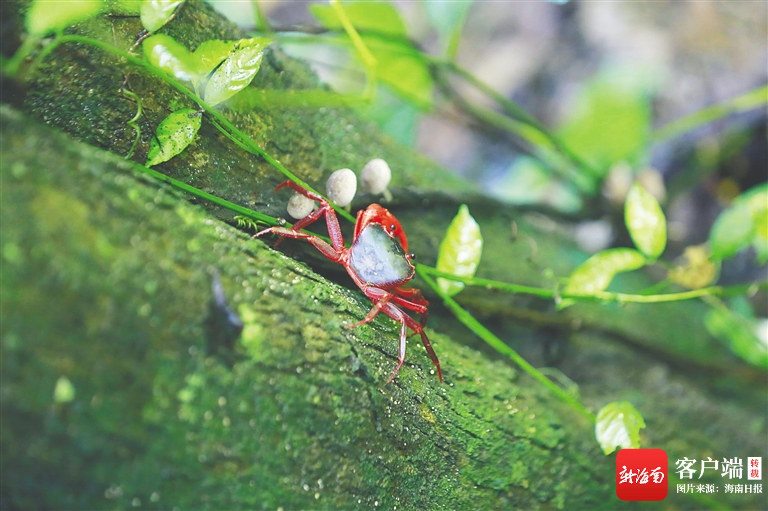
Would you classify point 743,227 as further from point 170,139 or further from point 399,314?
point 170,139

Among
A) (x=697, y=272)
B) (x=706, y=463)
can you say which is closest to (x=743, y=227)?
(x=697, y=272)

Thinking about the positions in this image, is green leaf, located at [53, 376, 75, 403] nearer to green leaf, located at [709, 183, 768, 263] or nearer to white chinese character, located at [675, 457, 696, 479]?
white chinese character, located at [675, 457, 696, 479]

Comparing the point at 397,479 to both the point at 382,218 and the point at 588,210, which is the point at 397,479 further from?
the point at 588,210

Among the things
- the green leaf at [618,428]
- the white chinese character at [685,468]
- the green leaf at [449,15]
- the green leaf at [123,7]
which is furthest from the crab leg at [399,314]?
the green leaf at [449,15]

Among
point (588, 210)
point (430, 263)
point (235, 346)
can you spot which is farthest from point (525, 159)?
point (235, 346)

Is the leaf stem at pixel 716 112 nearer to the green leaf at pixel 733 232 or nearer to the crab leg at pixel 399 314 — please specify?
the green leaf at pixel 733 232

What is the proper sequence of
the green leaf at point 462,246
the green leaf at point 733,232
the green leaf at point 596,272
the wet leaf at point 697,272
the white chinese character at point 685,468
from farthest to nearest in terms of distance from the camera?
the wet leaf at point 697,272, the green leaf at point 733,232, the white chinese character at point 685,468, the green leaf at point 596,272, the green leaf at point 462,246
